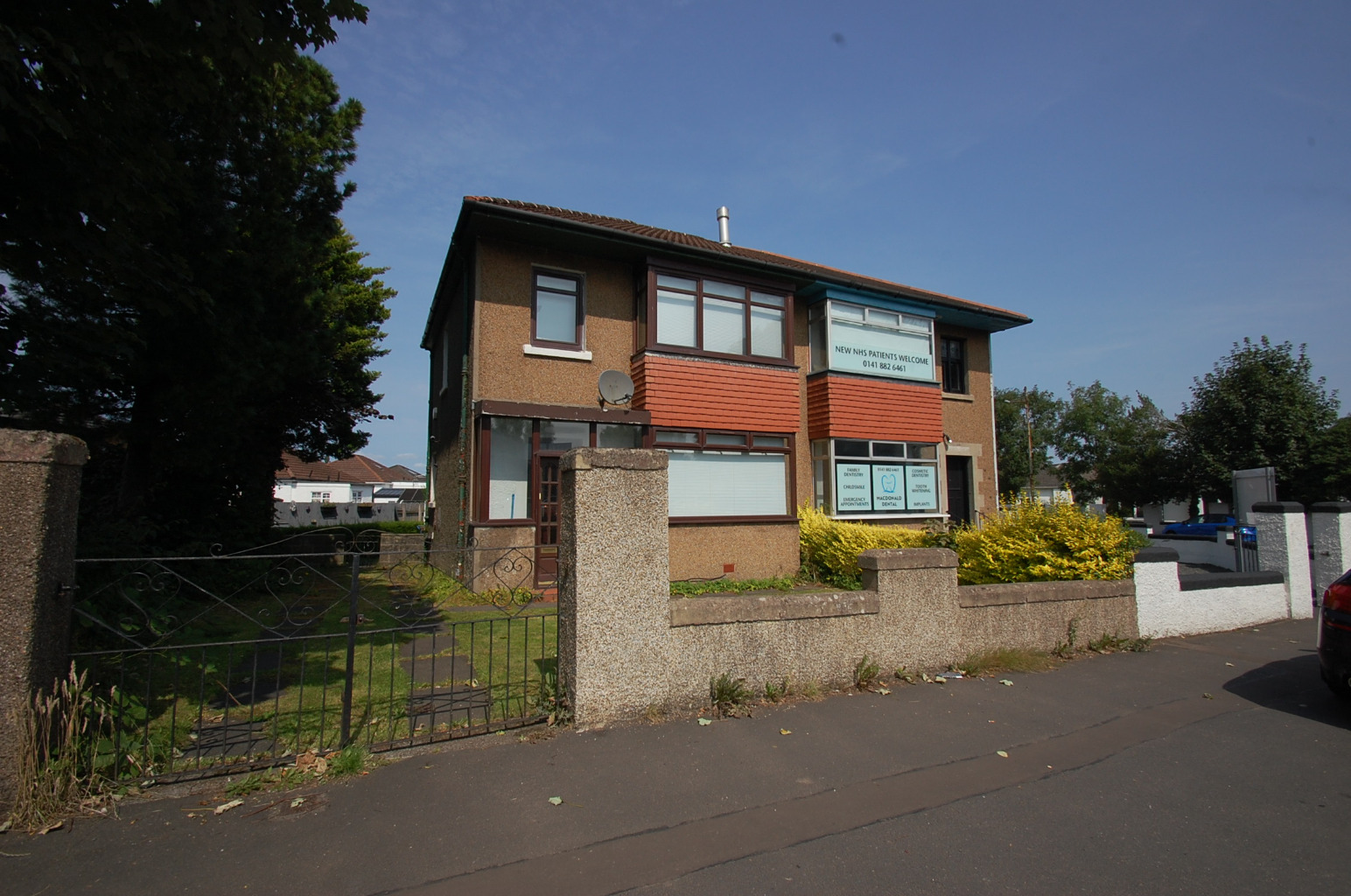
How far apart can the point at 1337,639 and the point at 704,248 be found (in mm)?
9521

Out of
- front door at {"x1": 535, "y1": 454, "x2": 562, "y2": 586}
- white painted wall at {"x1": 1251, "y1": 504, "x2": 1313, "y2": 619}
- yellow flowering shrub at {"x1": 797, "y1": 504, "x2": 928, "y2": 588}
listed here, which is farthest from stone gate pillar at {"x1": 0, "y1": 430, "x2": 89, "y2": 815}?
white painted wall at {"x1": 1251, "y1": 504, "x2": 1313, "y2": 619}

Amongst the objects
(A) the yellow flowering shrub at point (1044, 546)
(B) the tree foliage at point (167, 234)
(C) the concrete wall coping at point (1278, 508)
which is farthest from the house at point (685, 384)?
(C) the concrete wall coping at point (1278, 508)

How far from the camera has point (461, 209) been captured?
10578mm

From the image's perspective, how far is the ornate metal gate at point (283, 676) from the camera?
4008 millimetres

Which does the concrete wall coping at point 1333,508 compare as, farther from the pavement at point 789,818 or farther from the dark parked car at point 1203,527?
the dark parked car at point 1203,527

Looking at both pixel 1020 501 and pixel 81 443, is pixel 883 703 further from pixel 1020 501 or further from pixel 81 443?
pixel 81 443

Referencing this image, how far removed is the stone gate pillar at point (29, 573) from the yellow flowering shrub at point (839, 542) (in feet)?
32.4

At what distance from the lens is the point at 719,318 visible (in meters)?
12.3

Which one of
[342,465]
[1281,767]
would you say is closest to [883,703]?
[1281,767]

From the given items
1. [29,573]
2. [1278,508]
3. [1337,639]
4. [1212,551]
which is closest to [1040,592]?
[1337,639]

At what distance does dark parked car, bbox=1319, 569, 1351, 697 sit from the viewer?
5547mm

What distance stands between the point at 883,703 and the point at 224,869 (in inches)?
175

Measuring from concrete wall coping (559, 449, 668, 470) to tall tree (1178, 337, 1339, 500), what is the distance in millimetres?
25919

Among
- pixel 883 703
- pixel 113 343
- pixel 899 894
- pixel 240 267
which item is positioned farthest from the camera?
pixel 240 267
